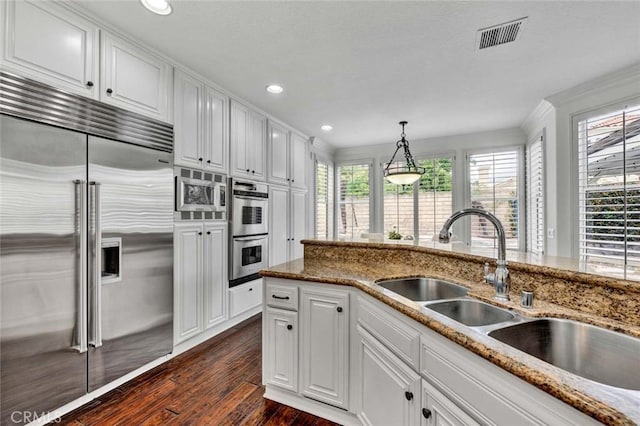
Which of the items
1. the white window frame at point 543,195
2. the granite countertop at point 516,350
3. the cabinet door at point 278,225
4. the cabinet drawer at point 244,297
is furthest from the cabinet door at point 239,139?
the white window frame at point 543,195

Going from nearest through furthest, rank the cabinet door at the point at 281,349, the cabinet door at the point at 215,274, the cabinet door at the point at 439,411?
the cabinet door at the point at 439,411 < the cabinet door at the point at 281,349 < the cabinet door at the point at 215,274

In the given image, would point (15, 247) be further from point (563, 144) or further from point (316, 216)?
point (563, 144)

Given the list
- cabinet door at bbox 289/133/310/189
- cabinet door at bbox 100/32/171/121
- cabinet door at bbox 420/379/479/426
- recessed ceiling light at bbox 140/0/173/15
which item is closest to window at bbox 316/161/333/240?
cabinet door at bbox 289/133/310/189

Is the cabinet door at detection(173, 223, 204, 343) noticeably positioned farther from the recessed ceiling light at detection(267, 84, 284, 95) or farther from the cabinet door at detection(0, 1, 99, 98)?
the recessed ceiling light at detection(267, 84, 284, 95)

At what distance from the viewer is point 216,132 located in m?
2.98

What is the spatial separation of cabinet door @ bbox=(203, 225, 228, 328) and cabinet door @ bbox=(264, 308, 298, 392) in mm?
1143

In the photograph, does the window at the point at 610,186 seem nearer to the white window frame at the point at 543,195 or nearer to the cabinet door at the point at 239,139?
the white window frame at the point at 543,195

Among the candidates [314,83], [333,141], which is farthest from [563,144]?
[333,141]

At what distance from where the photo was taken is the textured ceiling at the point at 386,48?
1904mm

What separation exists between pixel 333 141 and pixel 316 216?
4.66 feet

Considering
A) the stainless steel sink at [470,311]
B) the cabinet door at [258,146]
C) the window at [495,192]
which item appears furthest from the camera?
the window at [495,192]

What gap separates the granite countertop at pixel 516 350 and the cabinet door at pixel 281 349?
29 cm

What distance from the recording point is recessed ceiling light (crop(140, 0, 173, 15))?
1819 mm

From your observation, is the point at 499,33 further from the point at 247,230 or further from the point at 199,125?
the point at 247,230
